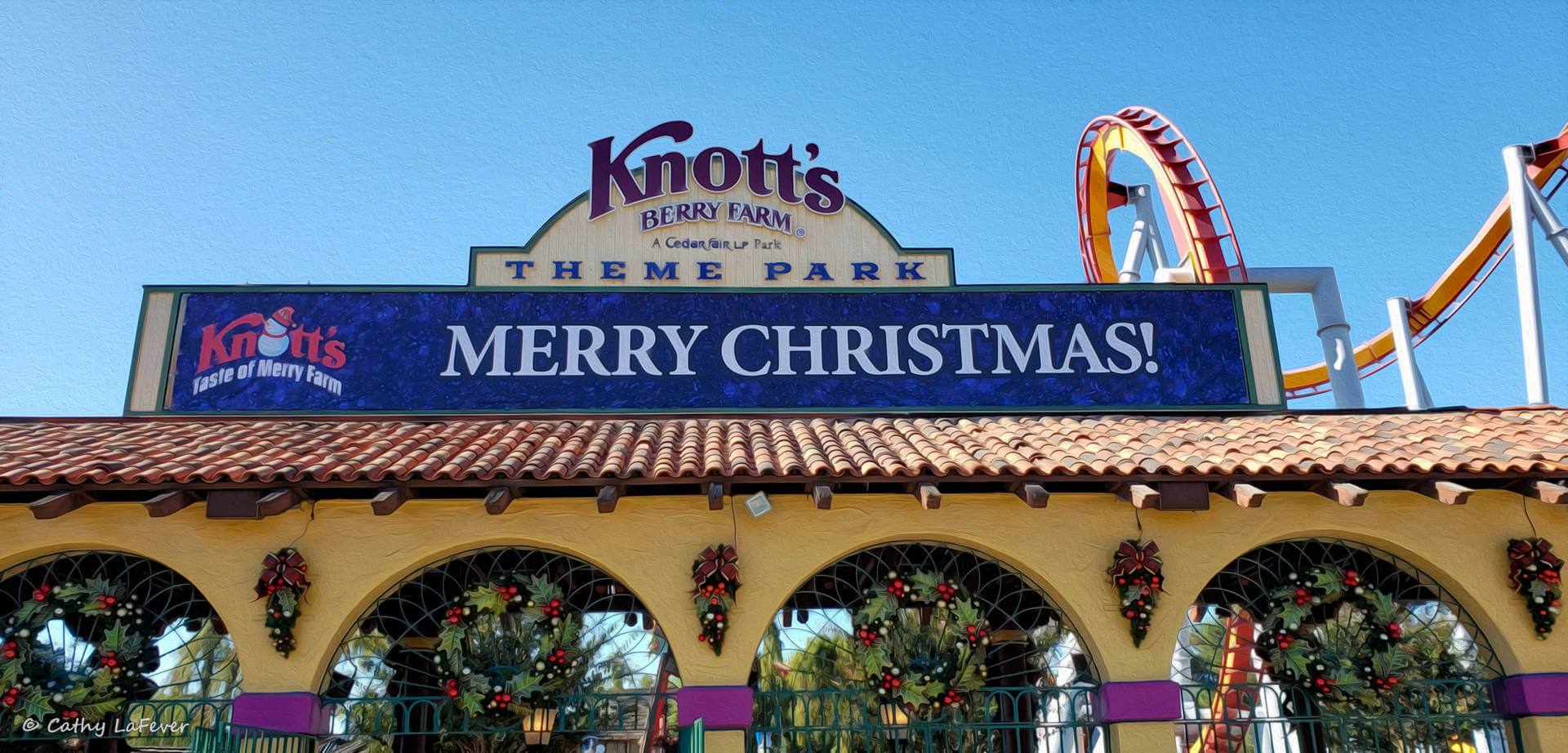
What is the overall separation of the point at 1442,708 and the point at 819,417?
604 cm

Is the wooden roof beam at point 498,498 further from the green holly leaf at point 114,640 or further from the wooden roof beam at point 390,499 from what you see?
the green holly leaf at point 114,640

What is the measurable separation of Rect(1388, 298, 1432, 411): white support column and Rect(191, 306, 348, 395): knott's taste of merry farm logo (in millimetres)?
16941

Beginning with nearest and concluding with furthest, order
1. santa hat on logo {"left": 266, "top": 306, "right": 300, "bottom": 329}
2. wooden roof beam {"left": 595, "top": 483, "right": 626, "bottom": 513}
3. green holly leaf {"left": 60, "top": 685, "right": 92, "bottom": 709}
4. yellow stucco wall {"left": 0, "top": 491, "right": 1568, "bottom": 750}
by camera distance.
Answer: wooden roof beam {"left": 595, "top": 483, "right": 626, "bottom": 513}, green holly leaf {"left": 60, "top": 685, "right": 92, "bottom": 709}, yellow stucco wall {"left": 0, "top": 491, "right": 1568, "bottom": 750}, santa hat on logo {"left": 266, "top": 306, "right": 300, "bottom": 329}

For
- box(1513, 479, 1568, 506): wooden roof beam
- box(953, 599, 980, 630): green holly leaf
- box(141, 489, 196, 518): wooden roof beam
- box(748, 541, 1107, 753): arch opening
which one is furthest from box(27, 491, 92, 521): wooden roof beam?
box(1513, 479, 1568, 506): wooden roof beam

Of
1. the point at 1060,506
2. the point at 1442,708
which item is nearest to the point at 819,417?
the point at 1060,506

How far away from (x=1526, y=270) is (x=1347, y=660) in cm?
1020

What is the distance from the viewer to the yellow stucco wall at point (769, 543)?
29.1 feet

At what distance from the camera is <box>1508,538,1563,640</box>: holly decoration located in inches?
353

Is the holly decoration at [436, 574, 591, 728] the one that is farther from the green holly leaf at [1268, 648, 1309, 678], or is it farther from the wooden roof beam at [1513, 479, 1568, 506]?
the wooden roof beam at [1513, 479, 1568, 506]

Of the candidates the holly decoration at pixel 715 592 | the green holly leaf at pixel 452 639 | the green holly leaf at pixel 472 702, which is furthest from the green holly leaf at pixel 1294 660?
the green holly leaf at pixel 452 639

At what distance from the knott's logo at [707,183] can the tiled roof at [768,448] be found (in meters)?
2.71

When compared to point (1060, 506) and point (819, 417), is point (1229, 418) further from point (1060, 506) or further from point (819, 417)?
point (819, 417)

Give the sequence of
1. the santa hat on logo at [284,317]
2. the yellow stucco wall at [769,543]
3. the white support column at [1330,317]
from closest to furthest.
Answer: the yellow stucco wall at [769,543], the santa hat on logo at [284,317], the white support column at [1330,317]

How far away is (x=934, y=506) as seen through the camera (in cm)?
858
